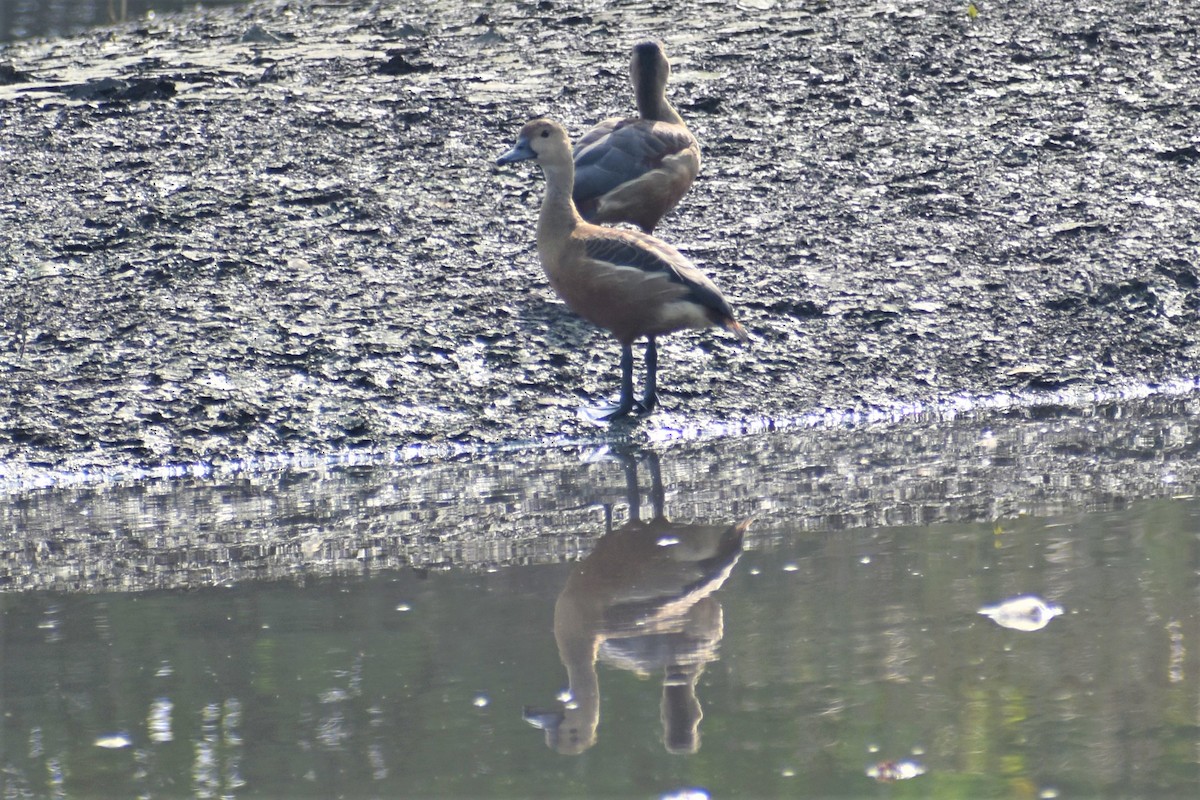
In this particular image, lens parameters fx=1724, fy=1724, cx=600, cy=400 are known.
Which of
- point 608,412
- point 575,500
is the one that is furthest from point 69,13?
point 575,500

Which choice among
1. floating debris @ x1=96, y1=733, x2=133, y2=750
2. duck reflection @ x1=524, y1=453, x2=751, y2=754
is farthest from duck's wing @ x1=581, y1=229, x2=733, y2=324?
floating debris @ x1=96, y1=733, x2=133, y2=750

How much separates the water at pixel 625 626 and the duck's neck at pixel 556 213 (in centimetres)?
87

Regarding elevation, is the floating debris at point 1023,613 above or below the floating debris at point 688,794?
above

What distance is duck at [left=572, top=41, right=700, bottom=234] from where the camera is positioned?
7.96 metres

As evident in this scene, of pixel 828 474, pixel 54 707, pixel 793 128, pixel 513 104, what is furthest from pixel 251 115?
pixel 54 707

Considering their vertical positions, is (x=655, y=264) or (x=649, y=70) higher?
(x=649, y=70)

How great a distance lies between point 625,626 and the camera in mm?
4492

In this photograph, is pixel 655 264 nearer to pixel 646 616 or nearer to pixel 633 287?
pixel 633 287

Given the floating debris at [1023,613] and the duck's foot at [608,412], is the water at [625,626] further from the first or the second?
the duck's foot at [608,412]

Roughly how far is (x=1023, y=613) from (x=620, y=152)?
4094mm

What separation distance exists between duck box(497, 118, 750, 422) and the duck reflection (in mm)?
1079

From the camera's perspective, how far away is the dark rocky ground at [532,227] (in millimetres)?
6855

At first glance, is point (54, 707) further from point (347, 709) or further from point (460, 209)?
point (460, 209)

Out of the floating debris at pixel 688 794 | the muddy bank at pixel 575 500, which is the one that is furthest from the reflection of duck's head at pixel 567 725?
the muddy bank at pixel 575 500
